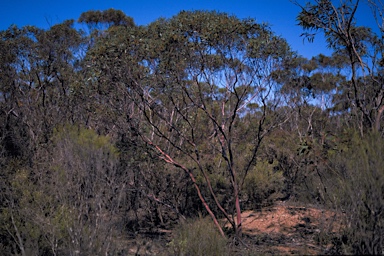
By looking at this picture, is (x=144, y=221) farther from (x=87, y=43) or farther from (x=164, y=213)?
(x=87, y=43)

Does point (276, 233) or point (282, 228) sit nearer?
point (276, 233)

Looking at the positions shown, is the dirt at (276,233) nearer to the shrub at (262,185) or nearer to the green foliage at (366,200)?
the shrub at (262,185)

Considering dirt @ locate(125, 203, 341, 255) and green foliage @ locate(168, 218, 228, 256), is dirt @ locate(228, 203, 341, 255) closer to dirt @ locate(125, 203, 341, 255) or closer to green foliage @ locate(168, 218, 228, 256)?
dirt @ locate(125, 203, 341, 255)

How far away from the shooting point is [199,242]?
23.7 feet

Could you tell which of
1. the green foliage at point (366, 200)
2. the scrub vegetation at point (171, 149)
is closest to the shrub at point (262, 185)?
the scrub vegetation at point (171, 149)

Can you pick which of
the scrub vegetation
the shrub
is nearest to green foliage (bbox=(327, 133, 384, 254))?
the scrub vegetation

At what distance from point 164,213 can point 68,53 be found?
7.42 meters

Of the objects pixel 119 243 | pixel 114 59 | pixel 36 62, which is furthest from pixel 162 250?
pixel 36 62

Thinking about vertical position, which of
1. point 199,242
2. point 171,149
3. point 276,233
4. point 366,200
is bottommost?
point 276,233

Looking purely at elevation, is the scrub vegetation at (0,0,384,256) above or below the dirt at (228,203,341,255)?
above

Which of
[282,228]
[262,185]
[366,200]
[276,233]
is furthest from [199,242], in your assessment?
[262,185]

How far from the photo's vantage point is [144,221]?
40.1 ft

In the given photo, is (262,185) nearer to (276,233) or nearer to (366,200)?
(276,233)

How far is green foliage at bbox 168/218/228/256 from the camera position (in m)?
7.18
